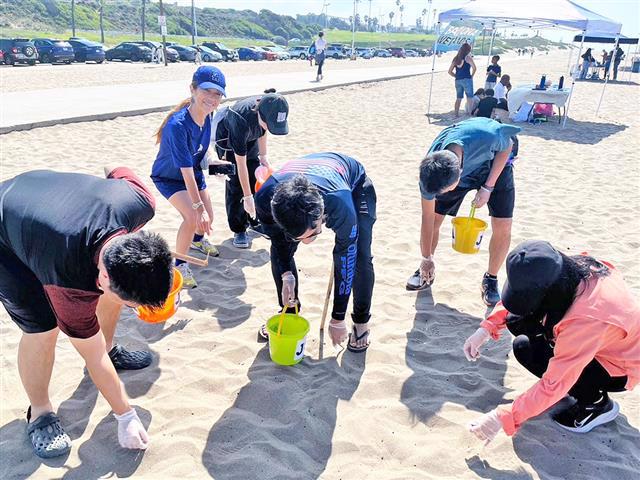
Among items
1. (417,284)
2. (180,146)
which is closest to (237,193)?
(180,146)

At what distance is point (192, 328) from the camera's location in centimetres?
334

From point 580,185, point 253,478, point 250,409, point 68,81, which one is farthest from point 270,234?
point 68,81

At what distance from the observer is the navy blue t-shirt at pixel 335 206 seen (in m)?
2.36

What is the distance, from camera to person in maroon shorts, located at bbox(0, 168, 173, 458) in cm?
169

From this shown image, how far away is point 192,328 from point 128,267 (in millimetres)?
1797

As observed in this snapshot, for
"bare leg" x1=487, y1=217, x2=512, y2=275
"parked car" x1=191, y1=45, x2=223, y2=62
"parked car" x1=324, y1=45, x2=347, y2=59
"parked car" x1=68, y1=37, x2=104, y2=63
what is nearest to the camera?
"bare leg" x1=487, y1=217, x2=512, y2=275

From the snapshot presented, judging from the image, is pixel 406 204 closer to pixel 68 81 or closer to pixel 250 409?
pixel 250 409

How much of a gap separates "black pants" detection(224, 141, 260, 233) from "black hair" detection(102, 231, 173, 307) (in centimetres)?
272

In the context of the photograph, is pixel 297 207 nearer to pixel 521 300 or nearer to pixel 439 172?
pixel 521 300

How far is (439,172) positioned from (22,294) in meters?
2.18

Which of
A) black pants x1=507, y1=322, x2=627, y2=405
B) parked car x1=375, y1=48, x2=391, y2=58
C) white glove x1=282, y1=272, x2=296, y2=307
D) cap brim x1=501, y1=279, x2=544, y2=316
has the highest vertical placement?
cap brim x1=501, y1=279, x2=544, y2=316

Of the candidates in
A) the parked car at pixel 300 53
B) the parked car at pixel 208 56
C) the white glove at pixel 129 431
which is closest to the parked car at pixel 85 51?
the parked car at pixel 208 56

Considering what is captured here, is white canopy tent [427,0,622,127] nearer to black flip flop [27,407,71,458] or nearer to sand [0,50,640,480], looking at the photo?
sand [0,50,640,480]

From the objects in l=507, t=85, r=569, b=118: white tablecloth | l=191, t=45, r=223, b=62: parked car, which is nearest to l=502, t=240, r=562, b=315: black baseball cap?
l=507, t=85, r=569, b=118: white tablecloth
